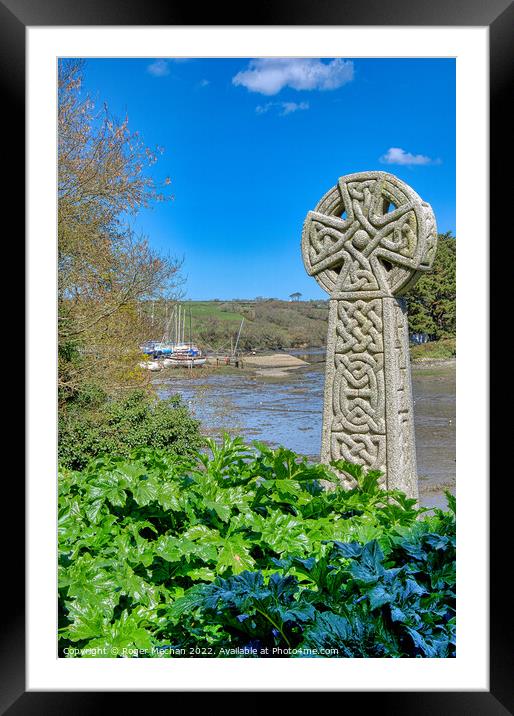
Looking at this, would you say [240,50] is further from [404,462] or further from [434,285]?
[434,285]

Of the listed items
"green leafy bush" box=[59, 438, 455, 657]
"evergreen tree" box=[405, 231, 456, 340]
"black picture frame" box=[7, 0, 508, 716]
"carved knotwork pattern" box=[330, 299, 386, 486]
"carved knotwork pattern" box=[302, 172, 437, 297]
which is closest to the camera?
"black picture frame" box=[7, 0, 508, 716]

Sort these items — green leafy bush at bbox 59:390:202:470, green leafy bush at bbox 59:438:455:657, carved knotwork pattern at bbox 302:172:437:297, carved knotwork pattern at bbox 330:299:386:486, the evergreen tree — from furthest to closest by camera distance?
green leafy bush at bbox 59:390:202:470, the evergreen tree, carved knotwork pattern at bbox 330:299:386:486, carved knotwork pattern at bbox 302:172:437:297, green leafy bush at bbox 59:438:455:657

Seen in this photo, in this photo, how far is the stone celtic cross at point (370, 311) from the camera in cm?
388

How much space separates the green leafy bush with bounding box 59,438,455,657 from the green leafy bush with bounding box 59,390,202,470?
2.26 meters

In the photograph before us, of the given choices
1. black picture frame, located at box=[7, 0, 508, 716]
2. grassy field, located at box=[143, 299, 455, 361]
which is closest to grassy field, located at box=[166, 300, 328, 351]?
grassy field, located at box=[143, 299, 455, 361]

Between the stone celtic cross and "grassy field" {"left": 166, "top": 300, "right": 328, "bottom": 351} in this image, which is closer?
the stone celtic cross

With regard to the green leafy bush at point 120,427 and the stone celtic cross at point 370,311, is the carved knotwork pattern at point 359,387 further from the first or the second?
the green leafy bush at point 120,427

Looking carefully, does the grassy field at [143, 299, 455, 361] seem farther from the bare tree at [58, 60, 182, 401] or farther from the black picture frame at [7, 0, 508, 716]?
the black picture frame at [7, 0, 508, 716]

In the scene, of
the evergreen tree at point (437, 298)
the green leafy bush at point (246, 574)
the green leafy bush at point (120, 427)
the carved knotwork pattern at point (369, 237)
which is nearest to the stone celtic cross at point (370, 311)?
the carved knotwork pattern at point (369, 237)

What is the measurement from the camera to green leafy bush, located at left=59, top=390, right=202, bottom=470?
5.39 m
